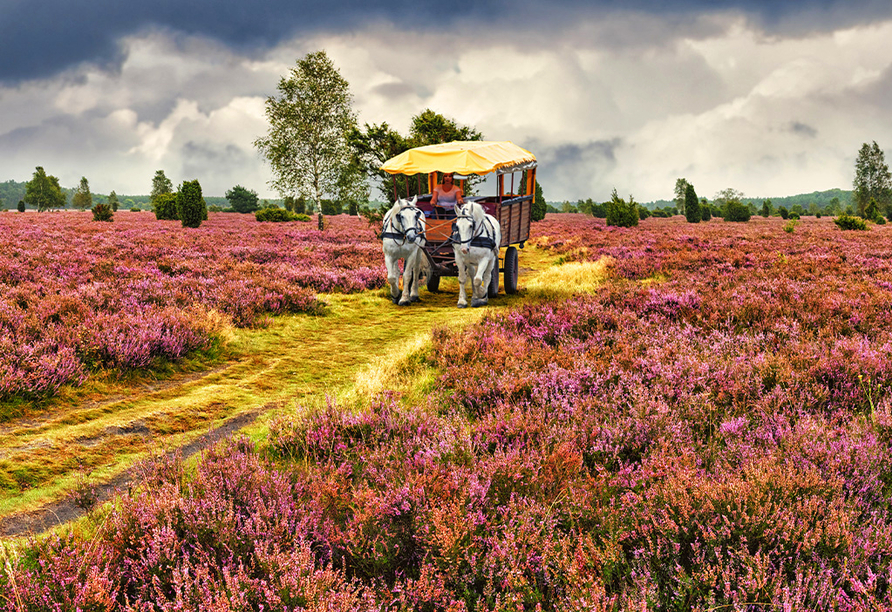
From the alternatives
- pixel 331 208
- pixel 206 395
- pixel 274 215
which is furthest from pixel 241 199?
pixel 206 395

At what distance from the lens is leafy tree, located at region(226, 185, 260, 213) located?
71562mm

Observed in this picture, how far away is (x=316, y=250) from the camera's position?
56.2 feet

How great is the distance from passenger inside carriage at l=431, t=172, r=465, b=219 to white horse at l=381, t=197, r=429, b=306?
957mm

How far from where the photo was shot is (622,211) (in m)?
36.1

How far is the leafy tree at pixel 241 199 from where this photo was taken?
71.6m

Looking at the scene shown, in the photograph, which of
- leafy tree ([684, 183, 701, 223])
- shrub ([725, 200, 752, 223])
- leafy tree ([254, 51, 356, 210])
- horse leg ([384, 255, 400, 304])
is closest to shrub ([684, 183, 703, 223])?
leafy tree ([684, 183, 701, 223])

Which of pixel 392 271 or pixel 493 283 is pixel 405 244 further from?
pixel 493 283

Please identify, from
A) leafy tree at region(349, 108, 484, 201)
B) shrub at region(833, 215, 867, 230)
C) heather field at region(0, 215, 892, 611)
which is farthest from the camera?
shrub at region(833, 215, 867, 230)

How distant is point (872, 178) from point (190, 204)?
112 m

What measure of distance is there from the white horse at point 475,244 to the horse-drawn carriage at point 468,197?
0.19 meters

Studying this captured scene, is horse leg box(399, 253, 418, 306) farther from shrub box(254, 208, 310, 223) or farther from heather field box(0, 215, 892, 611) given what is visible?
shrub box(254, 208, 310, 223)

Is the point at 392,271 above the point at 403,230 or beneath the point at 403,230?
beneath

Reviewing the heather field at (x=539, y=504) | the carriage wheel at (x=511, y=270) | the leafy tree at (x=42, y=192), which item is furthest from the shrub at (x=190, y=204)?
the leafy tree at (x=42, y=192)

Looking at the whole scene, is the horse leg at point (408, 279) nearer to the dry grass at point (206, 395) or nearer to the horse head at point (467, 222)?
the horse head at point (467, 222)
